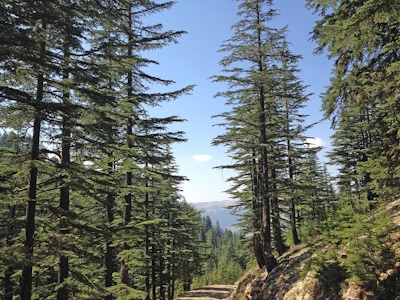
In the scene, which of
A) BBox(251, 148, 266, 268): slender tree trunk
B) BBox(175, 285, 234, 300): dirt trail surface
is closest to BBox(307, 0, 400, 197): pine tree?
BBox(251, 148, 266, 268): slender tree trunk

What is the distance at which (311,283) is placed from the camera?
11297 mm

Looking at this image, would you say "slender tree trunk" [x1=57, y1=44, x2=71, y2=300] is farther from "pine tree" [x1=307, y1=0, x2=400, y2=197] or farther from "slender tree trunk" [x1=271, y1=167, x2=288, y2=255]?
"slender tree trunk" [x1=271, y1=167, x2=288, y2=255]

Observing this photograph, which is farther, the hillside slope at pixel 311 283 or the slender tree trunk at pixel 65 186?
the slender tree trunk at pixel 65 186

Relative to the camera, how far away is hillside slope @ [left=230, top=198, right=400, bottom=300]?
7.80 metres

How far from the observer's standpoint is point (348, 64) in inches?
325

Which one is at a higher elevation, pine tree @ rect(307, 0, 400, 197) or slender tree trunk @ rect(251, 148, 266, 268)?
pine tree @ rect(307, 0, 400, 197)

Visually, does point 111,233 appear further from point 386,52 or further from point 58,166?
point 386,52

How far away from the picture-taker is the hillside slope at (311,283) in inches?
307

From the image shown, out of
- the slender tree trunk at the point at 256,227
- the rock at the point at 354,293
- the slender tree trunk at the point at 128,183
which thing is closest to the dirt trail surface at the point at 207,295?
the slender tree trunk at the point at 256,227

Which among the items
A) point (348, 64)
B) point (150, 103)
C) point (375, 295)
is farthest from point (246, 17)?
point (375, 295)

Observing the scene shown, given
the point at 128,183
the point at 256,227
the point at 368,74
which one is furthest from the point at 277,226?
the point at 368,74

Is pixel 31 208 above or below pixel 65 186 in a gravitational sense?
below

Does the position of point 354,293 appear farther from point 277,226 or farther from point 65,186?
point 277,226

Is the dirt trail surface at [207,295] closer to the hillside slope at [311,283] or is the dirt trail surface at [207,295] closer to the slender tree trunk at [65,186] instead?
the hillside slope at [311,283]
